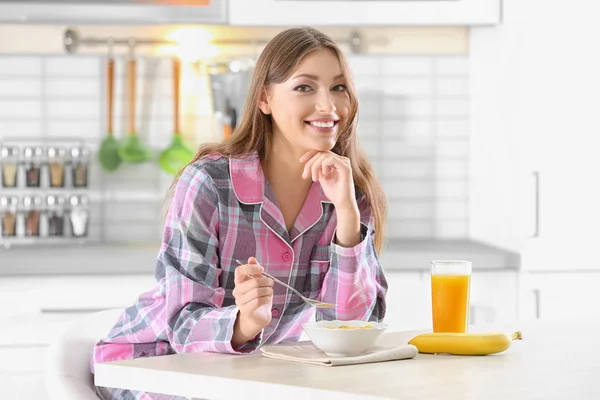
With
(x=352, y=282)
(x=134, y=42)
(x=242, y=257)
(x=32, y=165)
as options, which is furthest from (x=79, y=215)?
(x=352, y=282)

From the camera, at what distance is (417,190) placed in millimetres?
3713

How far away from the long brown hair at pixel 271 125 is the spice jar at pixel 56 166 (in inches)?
58.0

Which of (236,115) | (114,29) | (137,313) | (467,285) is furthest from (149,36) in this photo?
(467,285)

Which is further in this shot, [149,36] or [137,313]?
[149,36]

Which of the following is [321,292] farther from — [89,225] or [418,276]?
[89,225]

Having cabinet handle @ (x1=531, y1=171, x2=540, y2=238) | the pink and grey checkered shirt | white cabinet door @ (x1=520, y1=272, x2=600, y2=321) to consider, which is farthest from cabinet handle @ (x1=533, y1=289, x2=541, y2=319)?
the pink and grey checkered shirt

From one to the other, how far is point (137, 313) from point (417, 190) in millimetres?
1879

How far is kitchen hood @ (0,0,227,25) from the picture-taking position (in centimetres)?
317

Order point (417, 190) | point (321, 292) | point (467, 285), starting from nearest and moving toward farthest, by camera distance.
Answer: point (467, 285) < point (321, 292) < point (417, 190)

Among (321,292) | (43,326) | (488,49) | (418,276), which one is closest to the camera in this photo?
(321,292)

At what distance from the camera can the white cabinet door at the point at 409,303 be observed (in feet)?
9.98

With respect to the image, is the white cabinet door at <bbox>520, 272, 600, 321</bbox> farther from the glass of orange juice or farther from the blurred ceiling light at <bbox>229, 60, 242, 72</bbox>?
the glass of orange juice

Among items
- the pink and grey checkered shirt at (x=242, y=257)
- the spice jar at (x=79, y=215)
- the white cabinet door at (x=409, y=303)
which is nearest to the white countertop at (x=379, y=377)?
the pink and grey checkered shirt at (x=242, y=257)

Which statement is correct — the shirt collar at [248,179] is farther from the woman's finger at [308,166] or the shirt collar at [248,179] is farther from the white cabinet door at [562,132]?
the white cabinet door at [562,132]
